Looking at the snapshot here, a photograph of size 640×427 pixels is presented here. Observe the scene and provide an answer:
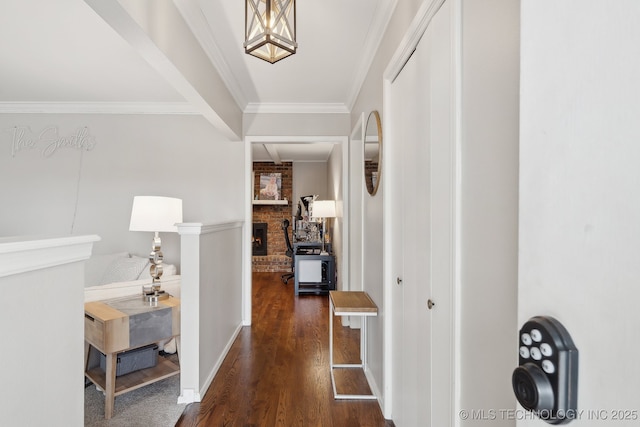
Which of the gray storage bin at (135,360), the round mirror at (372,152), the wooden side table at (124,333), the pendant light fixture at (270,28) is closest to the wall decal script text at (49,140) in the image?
the wooden side table at (124,333)

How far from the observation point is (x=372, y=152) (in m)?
2.40

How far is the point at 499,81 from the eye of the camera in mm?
841

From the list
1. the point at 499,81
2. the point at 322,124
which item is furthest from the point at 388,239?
the point at 322,124

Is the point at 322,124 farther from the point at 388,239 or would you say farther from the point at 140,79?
the point at 388,239

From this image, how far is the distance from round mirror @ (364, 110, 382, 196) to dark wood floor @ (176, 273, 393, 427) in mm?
1462

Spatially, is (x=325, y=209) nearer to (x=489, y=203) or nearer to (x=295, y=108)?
(x=295, y=108)

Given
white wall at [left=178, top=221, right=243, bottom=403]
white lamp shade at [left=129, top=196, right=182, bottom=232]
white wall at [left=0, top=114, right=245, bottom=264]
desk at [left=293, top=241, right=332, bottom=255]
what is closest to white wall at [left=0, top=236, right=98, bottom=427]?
white wall at [left=178, top=221, right=243, bottom=403]

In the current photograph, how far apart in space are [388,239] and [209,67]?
1.91 m

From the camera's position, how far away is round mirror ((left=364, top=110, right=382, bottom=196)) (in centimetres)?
218

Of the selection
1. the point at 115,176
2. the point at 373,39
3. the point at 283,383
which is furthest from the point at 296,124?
the point at 283,383

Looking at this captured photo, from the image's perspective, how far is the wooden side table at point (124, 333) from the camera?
191 centimetres

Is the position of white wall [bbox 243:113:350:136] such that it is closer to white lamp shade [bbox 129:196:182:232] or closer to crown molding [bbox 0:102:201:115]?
crown molding [bbox 0:102:201:115]

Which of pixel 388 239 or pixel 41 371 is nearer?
pixel 41 371

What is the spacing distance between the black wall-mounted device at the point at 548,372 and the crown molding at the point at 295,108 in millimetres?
3604
